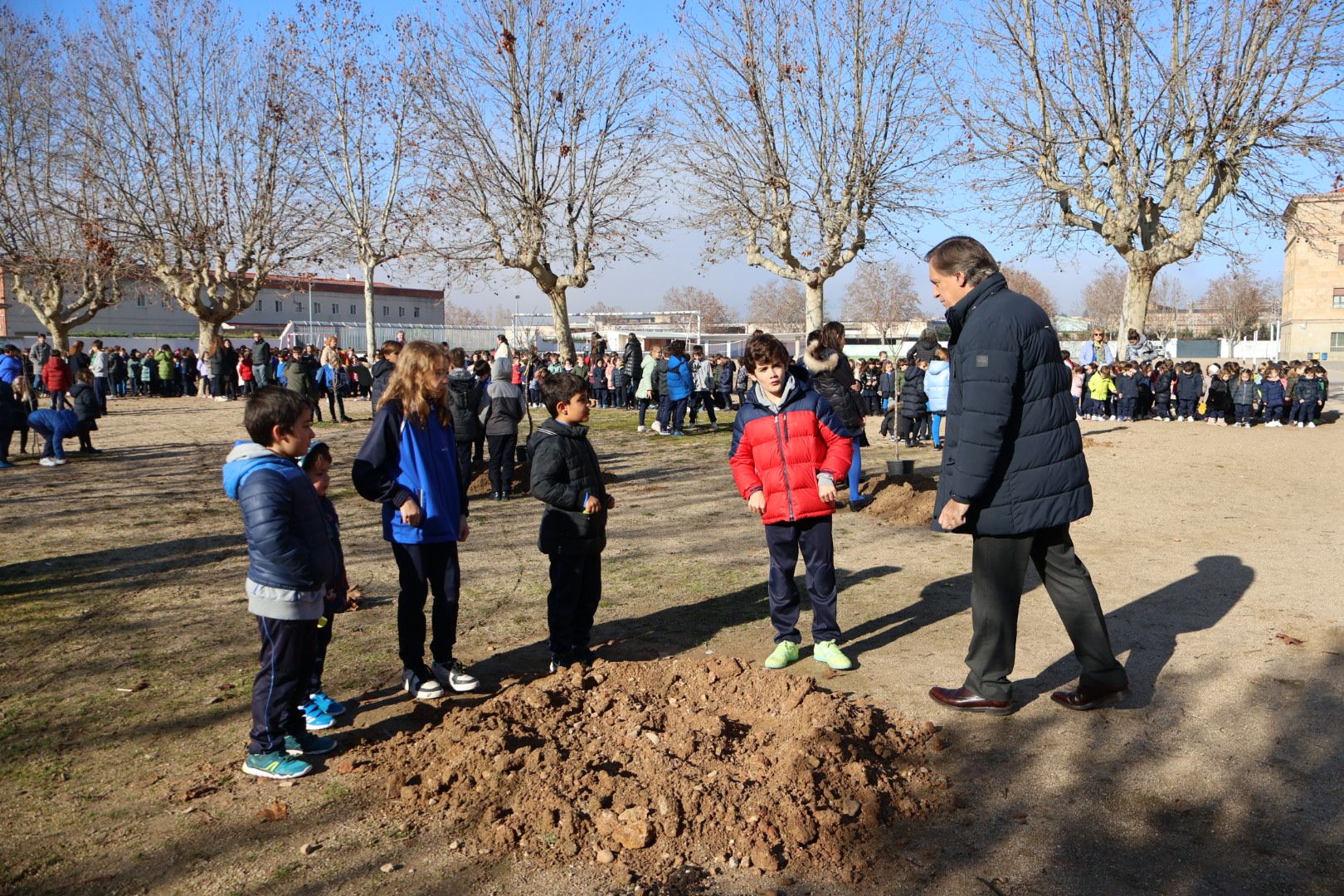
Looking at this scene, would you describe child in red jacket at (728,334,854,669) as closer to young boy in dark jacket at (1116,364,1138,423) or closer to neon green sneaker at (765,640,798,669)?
neon green sneaker at (765,640,798,669)

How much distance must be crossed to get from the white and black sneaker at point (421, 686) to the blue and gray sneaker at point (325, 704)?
0.34 meters

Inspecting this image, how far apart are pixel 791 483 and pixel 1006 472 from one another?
114 centimetres

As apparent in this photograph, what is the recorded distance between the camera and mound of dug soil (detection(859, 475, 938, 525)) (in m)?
9.34

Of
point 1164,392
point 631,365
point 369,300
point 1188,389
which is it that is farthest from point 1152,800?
point 369,300

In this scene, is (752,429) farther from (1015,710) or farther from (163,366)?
(163,366)

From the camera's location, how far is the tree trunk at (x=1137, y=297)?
74.2ft

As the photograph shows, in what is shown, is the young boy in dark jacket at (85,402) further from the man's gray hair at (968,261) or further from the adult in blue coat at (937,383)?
the man's gray hair at (968,261)

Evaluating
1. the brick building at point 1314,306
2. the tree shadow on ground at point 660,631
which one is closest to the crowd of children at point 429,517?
the tree shadow on ground at point 660,631

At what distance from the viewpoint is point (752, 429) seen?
5.10m

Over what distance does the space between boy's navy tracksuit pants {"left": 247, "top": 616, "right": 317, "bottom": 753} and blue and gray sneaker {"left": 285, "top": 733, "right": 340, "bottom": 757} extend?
106mm

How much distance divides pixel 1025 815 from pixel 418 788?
88.2 inches

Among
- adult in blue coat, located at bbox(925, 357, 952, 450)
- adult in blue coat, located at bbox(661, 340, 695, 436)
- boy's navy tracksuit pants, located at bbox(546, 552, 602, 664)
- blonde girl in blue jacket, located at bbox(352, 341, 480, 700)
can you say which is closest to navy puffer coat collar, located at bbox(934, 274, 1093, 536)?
boy's navy tracksuit pants, located at bbox(546, 552, 602, 664)

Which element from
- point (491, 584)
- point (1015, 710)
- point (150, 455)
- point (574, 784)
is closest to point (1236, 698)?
point (1015, 710)

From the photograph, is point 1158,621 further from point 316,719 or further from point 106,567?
point 106,567
